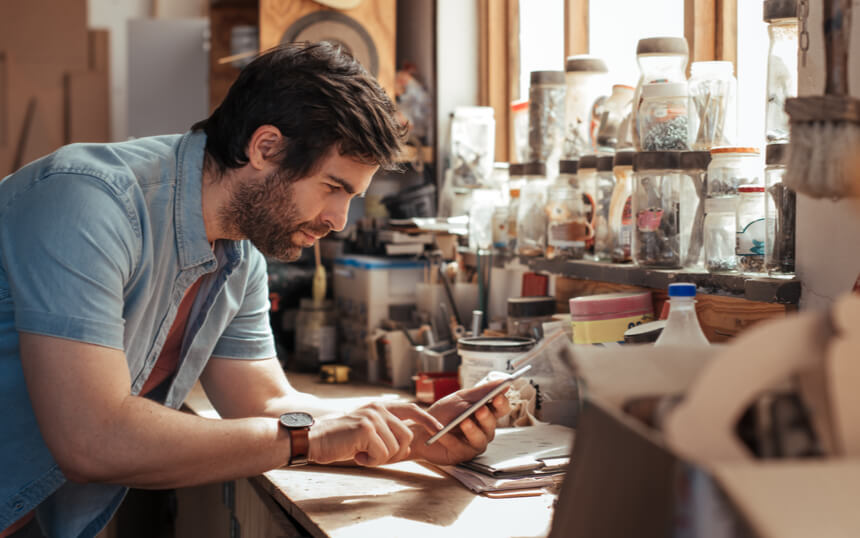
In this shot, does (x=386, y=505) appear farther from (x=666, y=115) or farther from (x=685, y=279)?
(x=666, y=115)

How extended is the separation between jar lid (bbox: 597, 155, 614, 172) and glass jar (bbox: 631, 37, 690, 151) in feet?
0.45

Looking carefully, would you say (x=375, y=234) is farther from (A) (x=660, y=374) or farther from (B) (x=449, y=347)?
(A) (x=660, y=374)

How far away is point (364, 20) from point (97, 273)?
1983 millimetres

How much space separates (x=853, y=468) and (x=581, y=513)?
0.73 feet

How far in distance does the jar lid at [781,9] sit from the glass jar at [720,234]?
0.32m

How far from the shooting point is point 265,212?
145cm

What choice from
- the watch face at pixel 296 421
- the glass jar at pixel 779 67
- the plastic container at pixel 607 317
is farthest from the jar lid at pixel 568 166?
the watch face at pixel 296 421

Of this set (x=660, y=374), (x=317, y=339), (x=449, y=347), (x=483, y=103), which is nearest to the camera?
(x=660, y=374)

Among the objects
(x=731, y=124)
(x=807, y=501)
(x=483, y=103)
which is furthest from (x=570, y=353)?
(x=483, y=103)

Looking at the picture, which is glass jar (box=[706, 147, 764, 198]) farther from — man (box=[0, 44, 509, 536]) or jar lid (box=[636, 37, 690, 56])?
man (box=[0, 44, 509, 536])

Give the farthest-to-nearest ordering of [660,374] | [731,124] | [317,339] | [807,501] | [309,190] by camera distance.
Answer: [317,339] → [731,124] → [309,190] → [660,374] → [807,501]

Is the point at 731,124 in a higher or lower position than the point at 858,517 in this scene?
higher

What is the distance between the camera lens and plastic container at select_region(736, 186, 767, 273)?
1484mm

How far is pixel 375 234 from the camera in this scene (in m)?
2.79
